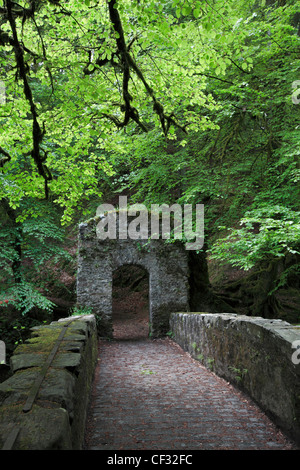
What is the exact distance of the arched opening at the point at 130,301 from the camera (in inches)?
562

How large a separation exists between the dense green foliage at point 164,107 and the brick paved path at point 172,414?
2.28 m

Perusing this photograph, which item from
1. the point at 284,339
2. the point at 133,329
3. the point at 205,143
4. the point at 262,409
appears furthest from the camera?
the point at 133,329

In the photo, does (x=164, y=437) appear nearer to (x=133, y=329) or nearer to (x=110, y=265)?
(x=110, y=265)

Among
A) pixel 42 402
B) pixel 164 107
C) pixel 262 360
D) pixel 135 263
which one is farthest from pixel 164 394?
pixel 135 263

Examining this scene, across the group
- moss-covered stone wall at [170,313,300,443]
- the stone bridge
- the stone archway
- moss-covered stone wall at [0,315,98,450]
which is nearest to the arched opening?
the stone archway

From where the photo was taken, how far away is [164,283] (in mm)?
11219

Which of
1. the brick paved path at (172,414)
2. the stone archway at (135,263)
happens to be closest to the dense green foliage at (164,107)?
the stone archway at (135,263)

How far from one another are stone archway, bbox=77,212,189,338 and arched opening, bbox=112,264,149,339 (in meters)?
2.69

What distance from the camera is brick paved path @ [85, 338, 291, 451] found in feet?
9.55

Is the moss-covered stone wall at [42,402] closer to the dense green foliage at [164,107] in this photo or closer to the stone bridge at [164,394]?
the stone bridge at [164,394]

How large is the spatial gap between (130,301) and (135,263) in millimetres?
6340

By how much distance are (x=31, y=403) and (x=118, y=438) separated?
54.0 inches
